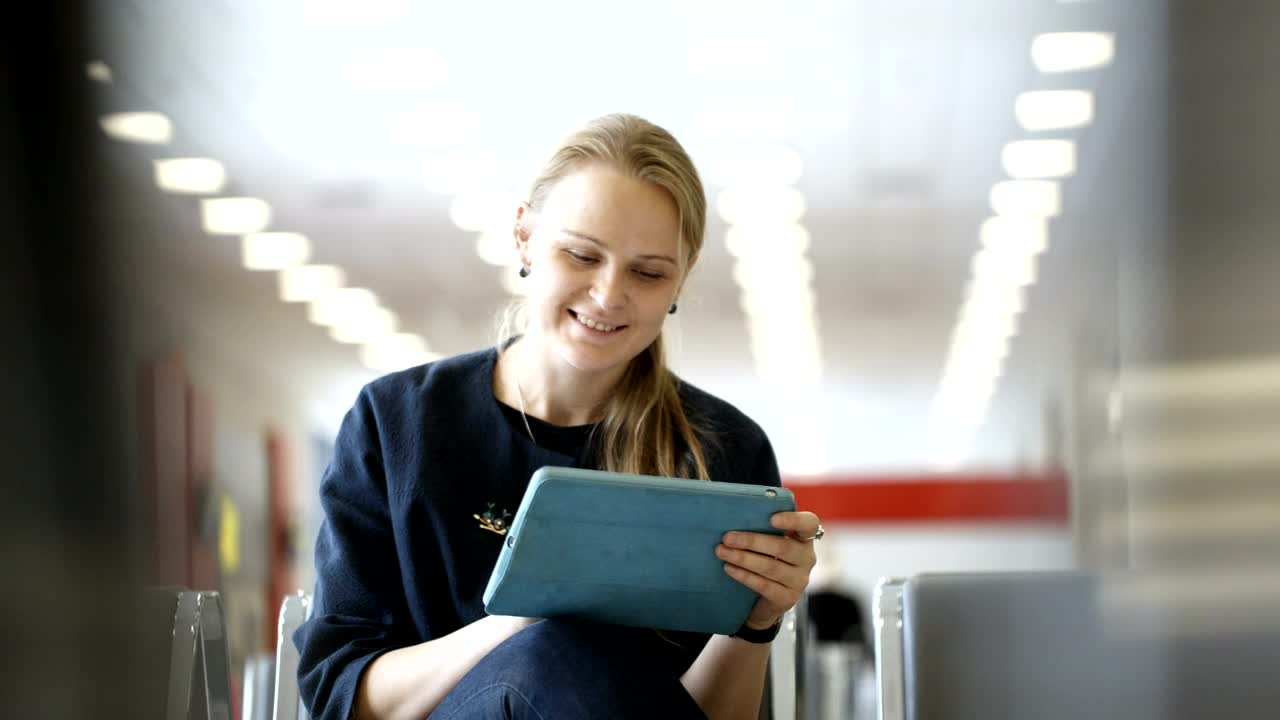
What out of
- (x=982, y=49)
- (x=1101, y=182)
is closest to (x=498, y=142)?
(x=982, y=49)

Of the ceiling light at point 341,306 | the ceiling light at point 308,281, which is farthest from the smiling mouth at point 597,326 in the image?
the ceiling light at point 341,306

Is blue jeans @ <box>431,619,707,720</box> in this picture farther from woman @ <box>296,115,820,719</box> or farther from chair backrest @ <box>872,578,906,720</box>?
chair backrest @ <box>872,578,906,720</box>

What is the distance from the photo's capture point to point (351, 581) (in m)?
1.45

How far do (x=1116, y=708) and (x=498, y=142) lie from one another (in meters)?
7.23

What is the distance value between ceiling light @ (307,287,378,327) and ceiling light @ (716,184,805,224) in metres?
3.94

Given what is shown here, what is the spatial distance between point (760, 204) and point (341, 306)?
4.62 metres

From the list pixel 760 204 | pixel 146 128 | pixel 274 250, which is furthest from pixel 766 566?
pixel 274 250

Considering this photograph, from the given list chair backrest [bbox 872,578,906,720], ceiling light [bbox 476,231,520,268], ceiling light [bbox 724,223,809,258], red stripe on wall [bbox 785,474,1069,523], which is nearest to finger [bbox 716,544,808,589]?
chair backrest [bbox 872,578,906,720]

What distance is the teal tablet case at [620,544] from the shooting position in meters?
Result: 1.17

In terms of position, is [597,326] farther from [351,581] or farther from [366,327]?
[366,327]

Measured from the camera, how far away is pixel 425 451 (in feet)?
4.85

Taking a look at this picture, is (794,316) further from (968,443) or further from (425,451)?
(425,451)

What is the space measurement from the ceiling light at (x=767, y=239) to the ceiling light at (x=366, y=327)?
3727 millimetres

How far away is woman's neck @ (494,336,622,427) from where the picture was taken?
1.53 metres
